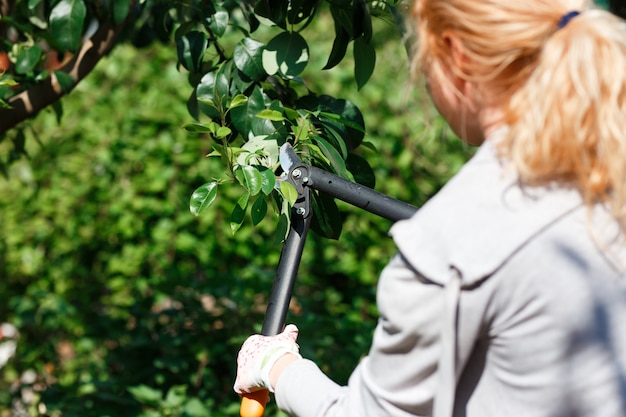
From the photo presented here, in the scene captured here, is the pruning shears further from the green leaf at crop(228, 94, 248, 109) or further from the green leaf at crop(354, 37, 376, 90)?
the green leaf at crop(354, 37, 376, 90)

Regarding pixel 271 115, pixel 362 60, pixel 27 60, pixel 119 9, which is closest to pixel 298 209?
pixel 271 115

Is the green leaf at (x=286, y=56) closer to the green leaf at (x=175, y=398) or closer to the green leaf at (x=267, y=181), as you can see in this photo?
the green leaf at (x=267, y=181)

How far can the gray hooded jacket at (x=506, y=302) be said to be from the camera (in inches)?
39.4

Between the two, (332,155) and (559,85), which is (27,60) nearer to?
(332,155)

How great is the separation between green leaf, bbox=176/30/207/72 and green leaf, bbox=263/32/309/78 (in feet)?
0.57

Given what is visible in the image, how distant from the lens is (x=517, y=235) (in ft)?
3.29

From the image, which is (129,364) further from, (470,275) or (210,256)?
→ (470,275)

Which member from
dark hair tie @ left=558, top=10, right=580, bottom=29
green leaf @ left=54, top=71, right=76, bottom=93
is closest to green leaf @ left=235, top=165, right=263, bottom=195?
dark hair tie @ left=558, top=10, right=580, bottom=29

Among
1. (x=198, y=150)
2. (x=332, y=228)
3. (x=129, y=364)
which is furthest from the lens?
(x=198, y=150)

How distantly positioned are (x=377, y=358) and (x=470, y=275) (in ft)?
0.63

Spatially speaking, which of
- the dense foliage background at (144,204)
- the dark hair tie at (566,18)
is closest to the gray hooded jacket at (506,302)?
the dark hair tie at (566,18)

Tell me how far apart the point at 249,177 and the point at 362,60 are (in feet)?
1.47

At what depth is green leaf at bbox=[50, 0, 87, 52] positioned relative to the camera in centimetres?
191

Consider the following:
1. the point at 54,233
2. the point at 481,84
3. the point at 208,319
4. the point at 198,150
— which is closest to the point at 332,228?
the point at 481,84
